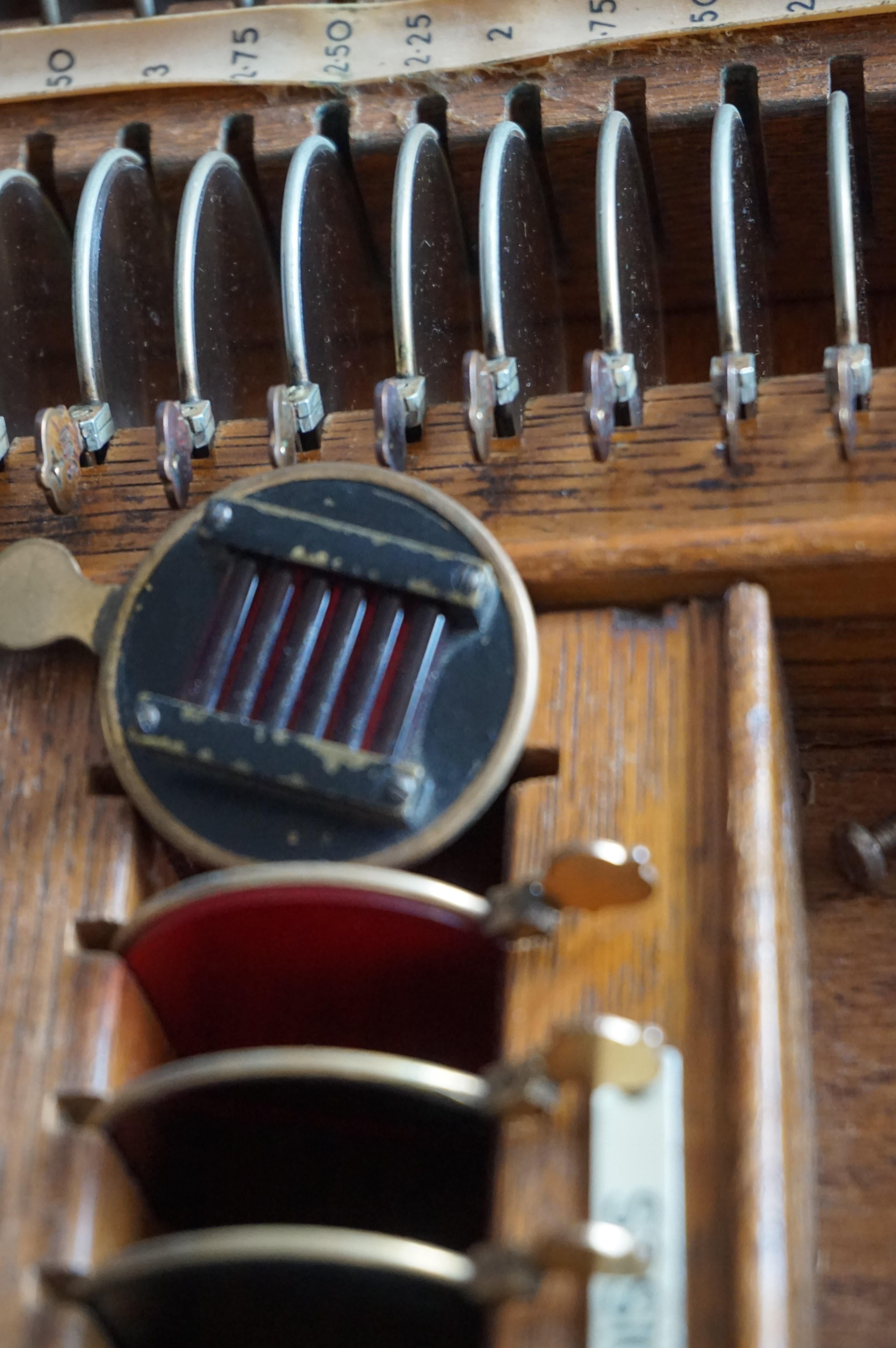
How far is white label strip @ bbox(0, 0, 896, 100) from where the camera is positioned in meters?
0.92

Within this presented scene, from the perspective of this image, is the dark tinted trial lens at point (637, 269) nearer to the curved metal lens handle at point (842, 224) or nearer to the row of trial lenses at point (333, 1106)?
the curved metal lens handle at point (842, 224)

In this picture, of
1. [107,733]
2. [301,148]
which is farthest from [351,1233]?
[301,148]

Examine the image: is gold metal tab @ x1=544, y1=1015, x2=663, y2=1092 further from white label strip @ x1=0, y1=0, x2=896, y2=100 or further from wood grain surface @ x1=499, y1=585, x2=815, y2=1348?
white label strip @ x1=0, y1=0, x2=896, y2=100

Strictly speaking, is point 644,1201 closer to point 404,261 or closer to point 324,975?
point 324,975

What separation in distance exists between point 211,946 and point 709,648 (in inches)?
9.8

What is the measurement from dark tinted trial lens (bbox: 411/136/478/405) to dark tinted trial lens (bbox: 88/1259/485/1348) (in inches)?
17.8

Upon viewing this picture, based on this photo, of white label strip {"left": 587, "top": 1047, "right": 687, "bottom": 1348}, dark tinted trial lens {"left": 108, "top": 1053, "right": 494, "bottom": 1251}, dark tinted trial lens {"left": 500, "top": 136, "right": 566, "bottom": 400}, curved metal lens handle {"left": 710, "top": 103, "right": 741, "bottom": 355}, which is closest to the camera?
white label strip {"left": 587, "top": 1047, "right": 687, "bottom": 1348}

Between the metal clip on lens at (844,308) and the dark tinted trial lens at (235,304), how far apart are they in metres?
0.30

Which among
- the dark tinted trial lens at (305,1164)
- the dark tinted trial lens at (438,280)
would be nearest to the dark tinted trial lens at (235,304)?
the dark tinted trial lens at (438,280)

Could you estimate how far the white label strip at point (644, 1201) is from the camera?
53 cm

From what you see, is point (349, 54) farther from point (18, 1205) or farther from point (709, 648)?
point (18, 1205)

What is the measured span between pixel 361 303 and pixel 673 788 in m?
0.47

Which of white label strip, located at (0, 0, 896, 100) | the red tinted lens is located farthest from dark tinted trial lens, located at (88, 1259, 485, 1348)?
white label strip, located at (0, 0, 896, 100)

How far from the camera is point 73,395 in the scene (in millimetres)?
1051
